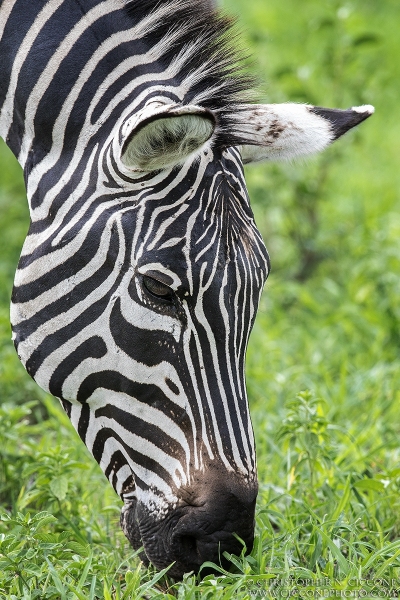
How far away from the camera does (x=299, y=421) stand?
393cm

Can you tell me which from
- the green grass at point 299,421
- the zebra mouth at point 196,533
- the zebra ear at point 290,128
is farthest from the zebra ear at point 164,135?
the zebra mouth at point 196,533

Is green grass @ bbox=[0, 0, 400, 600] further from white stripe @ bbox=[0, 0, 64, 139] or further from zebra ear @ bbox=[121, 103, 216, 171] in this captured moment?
white stripe @ bbox=[0, 0, 64, 139]

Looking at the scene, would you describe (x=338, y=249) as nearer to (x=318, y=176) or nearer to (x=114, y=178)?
(x=318, y=176)

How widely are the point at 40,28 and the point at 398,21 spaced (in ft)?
38.4

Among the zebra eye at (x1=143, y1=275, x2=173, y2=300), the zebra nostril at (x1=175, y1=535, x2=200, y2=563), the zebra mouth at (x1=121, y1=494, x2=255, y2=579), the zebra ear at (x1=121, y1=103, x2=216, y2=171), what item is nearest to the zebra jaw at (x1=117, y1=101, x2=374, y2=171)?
the zebra ear at (x1=121, y1=103, x2=216, y2=171)

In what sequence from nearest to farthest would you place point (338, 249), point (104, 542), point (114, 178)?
point (114, 178), point (104, 542), point (338, 249)

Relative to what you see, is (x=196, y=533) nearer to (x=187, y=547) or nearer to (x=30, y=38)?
(x=187, y=547)

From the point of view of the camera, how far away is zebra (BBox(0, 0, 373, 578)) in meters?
2.92

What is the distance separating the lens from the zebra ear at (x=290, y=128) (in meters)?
3.25

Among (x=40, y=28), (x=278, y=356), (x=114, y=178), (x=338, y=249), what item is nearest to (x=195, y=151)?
(x=114, y=178)

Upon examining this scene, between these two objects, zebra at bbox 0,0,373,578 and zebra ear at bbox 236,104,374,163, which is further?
zebra ear at bbox 236,104,374,163

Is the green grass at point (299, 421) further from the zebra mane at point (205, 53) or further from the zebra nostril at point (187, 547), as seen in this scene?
the zebra mane at point (205, 53)

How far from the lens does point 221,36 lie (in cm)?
337

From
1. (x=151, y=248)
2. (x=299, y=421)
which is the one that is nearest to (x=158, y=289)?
(x=151, y=248)
